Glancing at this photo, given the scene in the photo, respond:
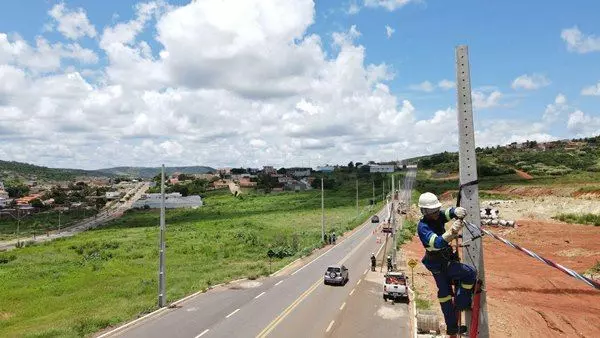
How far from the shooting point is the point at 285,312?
26828 mm

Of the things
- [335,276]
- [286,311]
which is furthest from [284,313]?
[335,276]

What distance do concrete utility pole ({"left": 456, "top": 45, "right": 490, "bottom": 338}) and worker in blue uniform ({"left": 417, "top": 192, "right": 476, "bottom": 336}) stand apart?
137 millimetres

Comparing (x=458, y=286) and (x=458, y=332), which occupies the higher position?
(x=458, y=286)

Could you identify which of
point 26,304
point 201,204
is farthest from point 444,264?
point 201,204

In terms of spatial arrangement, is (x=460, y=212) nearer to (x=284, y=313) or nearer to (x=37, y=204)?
(x=284, y=313)

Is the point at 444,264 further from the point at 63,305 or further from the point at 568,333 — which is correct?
the point at 63,305

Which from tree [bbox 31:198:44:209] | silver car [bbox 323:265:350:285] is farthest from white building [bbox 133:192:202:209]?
silver car [bbox 323:265:350:285]

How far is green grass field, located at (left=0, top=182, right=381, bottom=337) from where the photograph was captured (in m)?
27.6

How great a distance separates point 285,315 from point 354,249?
33403 mm

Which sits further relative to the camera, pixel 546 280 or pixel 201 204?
pixel 201 204

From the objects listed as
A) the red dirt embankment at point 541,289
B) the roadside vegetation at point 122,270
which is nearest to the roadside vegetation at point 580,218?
the red dirt embankment at point 541,289

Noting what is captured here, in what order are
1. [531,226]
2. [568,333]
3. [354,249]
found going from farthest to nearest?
[531,226] < [354,249] < [568,333]

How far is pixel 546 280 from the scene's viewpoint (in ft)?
116

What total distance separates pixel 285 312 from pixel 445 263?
74.9 feet
